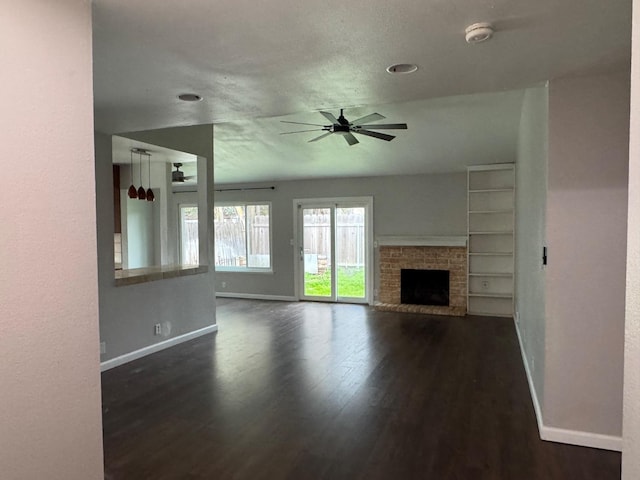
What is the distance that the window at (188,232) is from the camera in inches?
351

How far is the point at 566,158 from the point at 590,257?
608mm

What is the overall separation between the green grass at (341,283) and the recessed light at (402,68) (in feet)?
17.9

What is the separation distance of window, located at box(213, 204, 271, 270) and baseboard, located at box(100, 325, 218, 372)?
9.56 feet

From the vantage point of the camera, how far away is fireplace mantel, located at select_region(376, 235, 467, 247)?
6723mm

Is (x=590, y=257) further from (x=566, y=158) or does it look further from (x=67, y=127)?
(x=67, y=127)

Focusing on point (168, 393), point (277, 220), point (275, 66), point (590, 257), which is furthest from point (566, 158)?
point (277, 220)

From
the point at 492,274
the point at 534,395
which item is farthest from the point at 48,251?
the point at 492,274

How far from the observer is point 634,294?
3.14 feet

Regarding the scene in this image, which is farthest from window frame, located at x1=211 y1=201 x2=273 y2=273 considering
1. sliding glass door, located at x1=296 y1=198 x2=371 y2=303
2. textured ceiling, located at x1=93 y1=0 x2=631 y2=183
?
textured ceiling, located at x1=93 y1=0 x2=631 y2=183

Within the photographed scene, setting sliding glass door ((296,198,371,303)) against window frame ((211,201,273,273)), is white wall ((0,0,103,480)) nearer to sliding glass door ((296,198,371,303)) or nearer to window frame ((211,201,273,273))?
sliding glass door ((296,198,371,303))

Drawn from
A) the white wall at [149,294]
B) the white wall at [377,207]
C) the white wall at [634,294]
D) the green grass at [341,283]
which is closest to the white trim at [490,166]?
the white wall at [377,207]

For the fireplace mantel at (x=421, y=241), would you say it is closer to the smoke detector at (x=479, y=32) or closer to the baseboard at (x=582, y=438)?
the baseboard at (x=582, y=438)

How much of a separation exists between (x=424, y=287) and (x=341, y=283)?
1522 mm

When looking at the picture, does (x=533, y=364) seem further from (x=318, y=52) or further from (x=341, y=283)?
(x=341, y=283)
